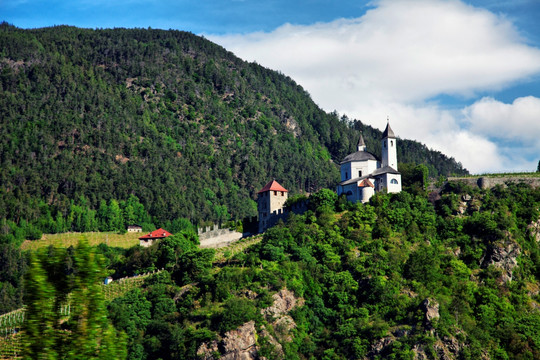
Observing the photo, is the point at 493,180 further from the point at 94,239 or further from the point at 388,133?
the point at 94,239

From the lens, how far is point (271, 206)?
314ft

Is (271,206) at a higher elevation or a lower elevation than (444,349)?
higher

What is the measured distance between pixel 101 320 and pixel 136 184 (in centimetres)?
14583

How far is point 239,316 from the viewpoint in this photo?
71.6m

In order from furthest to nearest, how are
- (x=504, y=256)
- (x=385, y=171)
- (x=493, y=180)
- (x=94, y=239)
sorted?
(x=94, y=239) → (x=493, y=180) → (x=385, y=171) → (x=504, y=256)

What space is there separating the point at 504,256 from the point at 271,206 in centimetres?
2988

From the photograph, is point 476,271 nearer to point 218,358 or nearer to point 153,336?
point 218,358

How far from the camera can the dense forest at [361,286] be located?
71188mm

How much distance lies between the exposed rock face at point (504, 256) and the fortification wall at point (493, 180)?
9.01 m

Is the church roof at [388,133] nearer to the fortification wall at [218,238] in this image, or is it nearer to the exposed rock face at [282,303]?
the fortification wall at [218,238]

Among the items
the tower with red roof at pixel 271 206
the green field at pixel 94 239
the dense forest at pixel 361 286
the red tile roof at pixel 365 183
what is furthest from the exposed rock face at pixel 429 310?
the green field at pixel 94 239

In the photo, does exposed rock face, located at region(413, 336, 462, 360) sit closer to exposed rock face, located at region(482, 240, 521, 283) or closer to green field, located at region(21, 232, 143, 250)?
exposed rock face, located at region(482, 240, 521, 283)

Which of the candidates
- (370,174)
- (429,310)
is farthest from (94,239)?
(429,310)

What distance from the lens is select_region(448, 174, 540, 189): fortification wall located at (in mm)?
88900
